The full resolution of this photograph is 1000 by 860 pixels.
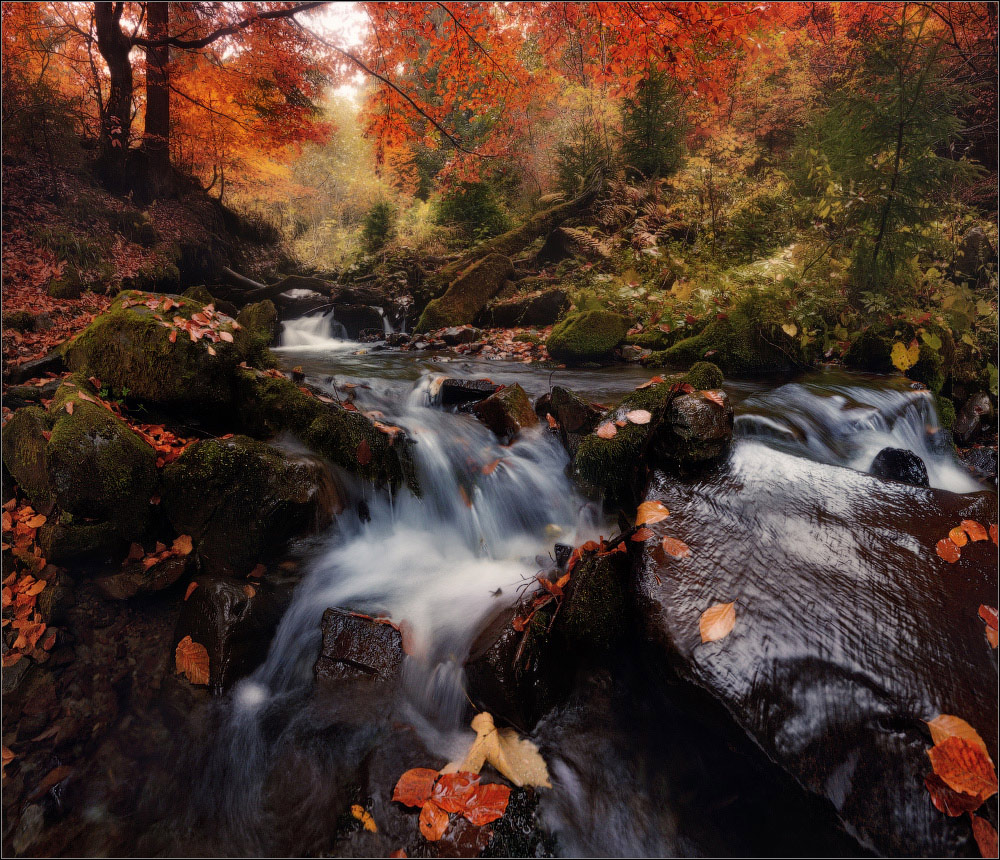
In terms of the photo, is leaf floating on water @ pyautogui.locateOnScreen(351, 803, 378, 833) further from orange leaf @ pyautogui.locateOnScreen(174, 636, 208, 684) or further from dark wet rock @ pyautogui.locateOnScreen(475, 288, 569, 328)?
dark wet rock @ pyautogui.locateOnScreen(475, 288, 569, 328)

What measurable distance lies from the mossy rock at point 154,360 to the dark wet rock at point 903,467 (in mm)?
5773

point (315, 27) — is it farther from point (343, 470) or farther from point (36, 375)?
point (343, 470)

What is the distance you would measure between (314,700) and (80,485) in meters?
2.16

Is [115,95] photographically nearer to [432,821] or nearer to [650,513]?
[650,513]

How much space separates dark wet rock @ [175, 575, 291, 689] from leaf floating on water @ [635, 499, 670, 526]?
2683 mm

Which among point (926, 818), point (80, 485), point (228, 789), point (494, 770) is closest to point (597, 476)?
point (494, 770)

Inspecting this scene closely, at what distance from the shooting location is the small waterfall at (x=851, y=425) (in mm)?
4043

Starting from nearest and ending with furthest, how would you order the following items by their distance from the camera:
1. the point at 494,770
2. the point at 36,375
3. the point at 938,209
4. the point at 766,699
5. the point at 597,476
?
the point at 766,699
the point at 494,770
the point at 597,476
the point at 36,375
the point at 938,209

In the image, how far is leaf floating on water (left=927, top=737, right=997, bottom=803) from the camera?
149cm

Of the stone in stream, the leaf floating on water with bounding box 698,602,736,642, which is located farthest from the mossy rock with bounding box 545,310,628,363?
the leaf floating on water with bounding box 698,602,736,642

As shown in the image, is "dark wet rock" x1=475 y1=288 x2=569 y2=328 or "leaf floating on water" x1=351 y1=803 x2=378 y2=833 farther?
"dark wet rock" x1=475 y1=288 x2=569 y2=328

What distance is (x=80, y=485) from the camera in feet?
9.23

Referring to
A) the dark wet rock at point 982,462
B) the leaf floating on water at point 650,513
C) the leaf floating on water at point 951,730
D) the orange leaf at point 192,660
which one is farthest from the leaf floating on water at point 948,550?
the orange leaf at point 192,660

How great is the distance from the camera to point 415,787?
209cm
